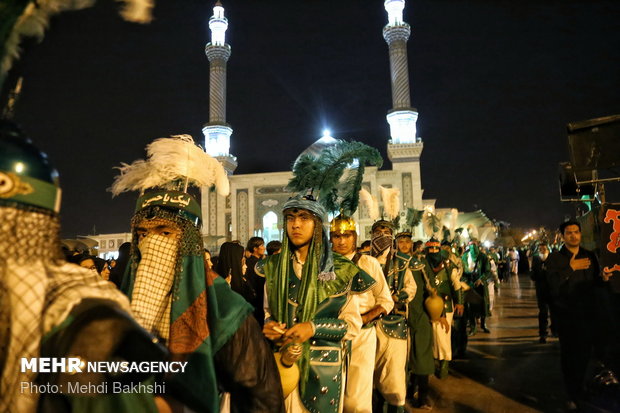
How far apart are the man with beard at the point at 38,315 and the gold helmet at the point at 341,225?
2889 mm

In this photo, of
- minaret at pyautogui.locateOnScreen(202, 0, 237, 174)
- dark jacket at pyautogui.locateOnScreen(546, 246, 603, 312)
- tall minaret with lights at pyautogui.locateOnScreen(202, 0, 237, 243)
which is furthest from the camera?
minaret at pyautogui.locateOnScreen(202, 0, 237, 174)

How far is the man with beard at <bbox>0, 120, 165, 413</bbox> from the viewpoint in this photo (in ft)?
2.73

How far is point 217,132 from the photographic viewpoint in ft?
135

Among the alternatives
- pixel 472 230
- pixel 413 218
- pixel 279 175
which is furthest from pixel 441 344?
pixel 279 175

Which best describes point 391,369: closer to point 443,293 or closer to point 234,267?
point 234,267

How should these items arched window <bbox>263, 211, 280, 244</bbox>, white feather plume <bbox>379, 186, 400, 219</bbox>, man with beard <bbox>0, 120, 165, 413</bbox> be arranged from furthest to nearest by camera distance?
1. arched window <bbox>263, 211, 280, 244</bbox>
2. white feather plume <bbox>379, 186, 400, 219</bbox>
3. man with beard <bbox>0, 120, 165, 413</bbox>

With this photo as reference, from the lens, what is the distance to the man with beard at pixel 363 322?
2963mm

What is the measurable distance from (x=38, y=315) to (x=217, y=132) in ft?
138

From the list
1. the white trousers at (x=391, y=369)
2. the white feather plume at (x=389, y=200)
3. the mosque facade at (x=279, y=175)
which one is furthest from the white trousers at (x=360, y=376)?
the mosque facade at (x=279, y=175)

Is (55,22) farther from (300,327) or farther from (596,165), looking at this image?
(596,165)

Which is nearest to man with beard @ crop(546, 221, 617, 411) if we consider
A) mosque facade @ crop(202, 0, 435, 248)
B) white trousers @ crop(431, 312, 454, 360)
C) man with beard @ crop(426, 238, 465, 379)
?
man with beard @ crop(426, 238, 465, 379)

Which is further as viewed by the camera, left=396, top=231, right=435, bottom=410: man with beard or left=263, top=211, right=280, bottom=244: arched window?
left=263, top=211, right=280, bottom=244: arched window

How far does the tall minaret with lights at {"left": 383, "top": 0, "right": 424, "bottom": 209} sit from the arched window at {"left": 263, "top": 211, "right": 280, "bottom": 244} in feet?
38.5

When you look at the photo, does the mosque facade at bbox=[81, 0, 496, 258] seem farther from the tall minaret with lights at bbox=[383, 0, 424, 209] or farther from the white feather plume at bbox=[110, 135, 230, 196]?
the white feather plume at bbox=[110, 135, 230, 196]
